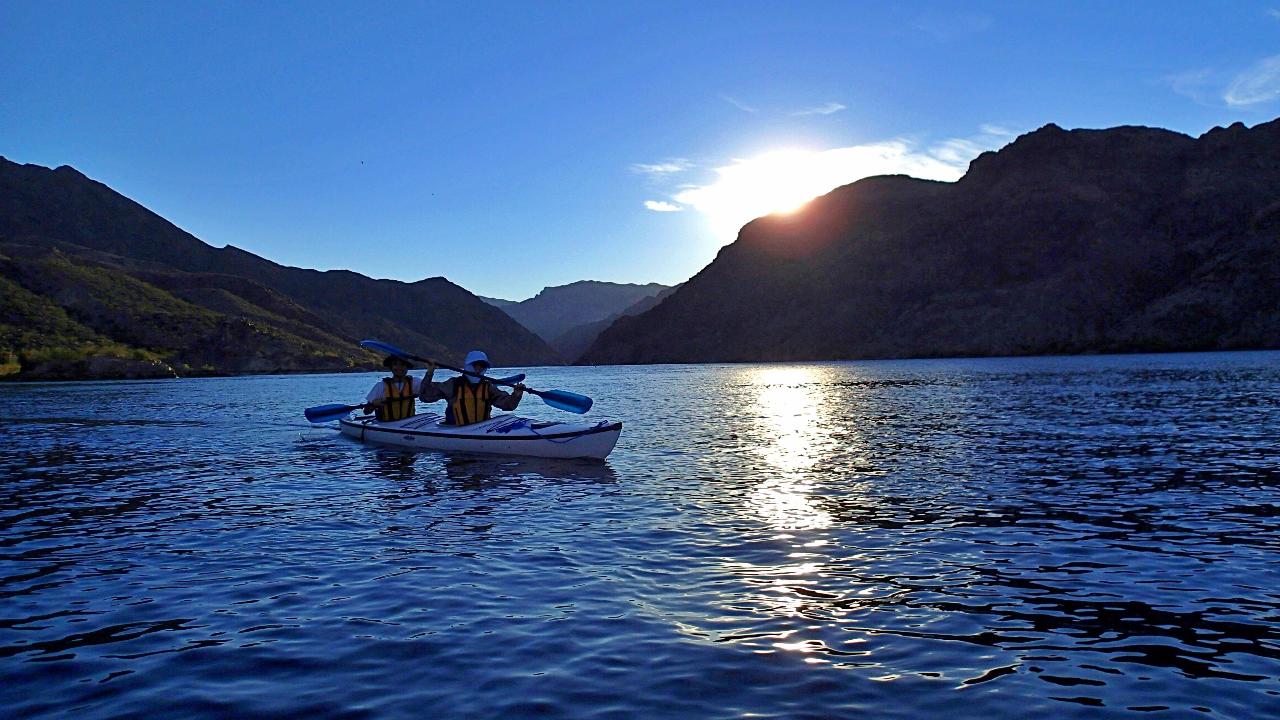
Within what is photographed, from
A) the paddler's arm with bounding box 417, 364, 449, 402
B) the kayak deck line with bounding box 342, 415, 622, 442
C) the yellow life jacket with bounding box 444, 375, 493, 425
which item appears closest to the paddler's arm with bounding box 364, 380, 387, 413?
the kayak deck line with bounding box 342, 415, 622, 442

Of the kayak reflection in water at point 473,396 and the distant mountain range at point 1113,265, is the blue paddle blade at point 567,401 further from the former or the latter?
the distant mountain range at point 1113,265

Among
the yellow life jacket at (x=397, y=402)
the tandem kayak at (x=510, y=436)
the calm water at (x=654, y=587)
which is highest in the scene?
the yellow life jacket at (x=397, y=402)

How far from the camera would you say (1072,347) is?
6319 inches

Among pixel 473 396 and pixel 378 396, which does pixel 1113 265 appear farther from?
pixel 473 396

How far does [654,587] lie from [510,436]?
15.0 meters

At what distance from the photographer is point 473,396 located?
26875mm

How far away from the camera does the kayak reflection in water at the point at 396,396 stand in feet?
96.8

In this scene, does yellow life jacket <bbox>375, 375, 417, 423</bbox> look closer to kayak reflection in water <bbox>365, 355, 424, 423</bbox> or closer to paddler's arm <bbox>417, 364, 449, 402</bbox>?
kayak reflection in water <bbox>365, 355, 424, 423</bbox>

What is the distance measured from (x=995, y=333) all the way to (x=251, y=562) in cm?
17542

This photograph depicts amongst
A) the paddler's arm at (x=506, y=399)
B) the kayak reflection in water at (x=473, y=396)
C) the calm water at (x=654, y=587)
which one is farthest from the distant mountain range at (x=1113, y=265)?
the kayak reflection in water at (x=473, y=396)

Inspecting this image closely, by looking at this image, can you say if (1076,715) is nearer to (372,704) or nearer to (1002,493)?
(372,704)

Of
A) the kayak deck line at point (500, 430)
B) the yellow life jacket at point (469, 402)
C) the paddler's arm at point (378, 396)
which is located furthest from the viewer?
the paddler's arm at point (378, 396)

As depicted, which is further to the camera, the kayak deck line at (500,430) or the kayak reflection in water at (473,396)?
the kayak reflection in water at (473,396)

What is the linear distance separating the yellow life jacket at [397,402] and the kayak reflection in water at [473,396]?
197cm
